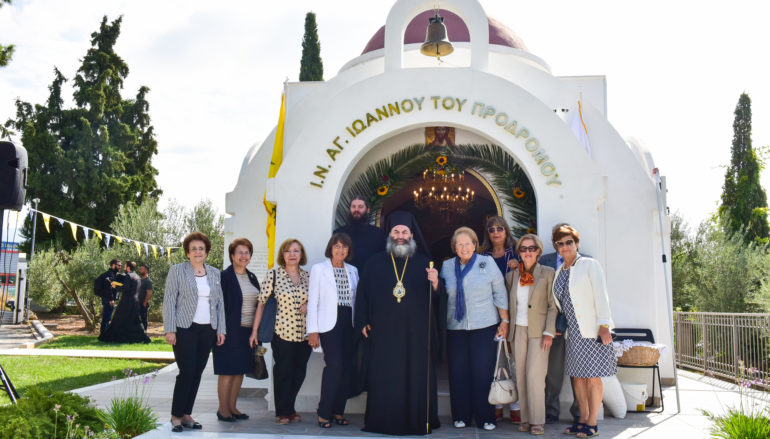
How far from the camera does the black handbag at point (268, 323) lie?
6.29 m

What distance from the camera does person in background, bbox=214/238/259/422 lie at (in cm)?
631

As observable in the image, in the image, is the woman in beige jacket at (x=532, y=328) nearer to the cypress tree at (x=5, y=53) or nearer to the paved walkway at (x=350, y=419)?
the paved walkway at (x=350, y=419)

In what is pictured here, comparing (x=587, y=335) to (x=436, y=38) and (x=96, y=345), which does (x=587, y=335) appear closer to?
(x=436, y=38)

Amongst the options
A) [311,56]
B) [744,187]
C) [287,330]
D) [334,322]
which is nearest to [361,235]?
[334,322]

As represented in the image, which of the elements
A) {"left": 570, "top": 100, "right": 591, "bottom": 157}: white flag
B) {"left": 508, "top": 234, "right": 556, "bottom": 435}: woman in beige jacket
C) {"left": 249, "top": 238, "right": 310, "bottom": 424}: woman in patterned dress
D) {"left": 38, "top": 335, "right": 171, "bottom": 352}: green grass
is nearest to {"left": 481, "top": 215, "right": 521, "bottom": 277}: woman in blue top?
{"left": 508, "top": 234, "right": 556, "bottom": 435}: woman in beige jacket

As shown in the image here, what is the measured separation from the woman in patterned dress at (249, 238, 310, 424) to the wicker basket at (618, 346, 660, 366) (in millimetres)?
3835

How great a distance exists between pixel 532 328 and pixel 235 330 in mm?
3043

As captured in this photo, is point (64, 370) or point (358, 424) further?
point (64, 370)

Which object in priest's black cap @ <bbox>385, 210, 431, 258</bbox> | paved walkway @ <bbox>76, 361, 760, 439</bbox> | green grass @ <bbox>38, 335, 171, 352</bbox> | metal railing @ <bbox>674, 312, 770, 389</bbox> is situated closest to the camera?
paved walkway @ <bbox>76, 361, 760, 439</bbox>

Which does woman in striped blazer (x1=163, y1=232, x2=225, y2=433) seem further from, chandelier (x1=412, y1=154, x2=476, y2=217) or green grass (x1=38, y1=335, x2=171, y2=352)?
green grass (x1=38, y1=335, x2=171, y2=352)

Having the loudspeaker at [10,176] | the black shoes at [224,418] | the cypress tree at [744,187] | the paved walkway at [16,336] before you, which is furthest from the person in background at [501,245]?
the cypress tree at [744,187]

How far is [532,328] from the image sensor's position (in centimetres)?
605

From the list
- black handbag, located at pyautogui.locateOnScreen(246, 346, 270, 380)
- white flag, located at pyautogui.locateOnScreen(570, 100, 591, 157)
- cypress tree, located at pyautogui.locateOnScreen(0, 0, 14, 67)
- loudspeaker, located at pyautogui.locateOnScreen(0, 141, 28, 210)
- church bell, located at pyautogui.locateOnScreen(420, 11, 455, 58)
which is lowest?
black handbag, located at pyautogui.locateOnScreen(246, 346, 270, 380)

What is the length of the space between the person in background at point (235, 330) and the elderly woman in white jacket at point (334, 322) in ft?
2.30
